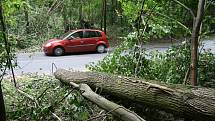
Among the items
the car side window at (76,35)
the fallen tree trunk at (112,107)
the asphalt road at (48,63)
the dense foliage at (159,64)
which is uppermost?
the car side window at (76,35)

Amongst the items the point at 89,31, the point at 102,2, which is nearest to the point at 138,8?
the point at 89,31

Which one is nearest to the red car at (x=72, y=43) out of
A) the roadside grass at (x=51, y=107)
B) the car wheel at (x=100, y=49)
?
the car wheel at (x=100, y=49)

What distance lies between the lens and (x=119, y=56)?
824 cm

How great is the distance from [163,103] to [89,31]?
13.6 m

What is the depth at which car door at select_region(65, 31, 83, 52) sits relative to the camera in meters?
18.0

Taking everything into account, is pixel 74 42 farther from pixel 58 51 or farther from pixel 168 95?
pixel 168 95

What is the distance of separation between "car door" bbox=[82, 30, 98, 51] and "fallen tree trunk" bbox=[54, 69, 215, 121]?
11.8 m

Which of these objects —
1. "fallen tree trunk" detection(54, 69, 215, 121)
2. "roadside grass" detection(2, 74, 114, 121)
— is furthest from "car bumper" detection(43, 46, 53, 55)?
"fallen tree trunk" detection(54, 69, 215, 121)

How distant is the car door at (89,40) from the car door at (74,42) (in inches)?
10.2

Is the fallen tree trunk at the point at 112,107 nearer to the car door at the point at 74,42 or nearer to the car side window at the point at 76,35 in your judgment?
the car door at the point at 74,42

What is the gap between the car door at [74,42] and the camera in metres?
18.0

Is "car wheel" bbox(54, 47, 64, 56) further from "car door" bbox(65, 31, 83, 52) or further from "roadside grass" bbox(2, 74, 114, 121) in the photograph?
"roadside grass" bbox(2, 74, 114, 121)

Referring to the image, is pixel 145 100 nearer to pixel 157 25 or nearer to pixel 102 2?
pixel 157 25

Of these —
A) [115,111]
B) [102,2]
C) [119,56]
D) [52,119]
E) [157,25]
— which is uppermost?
[102,2]
